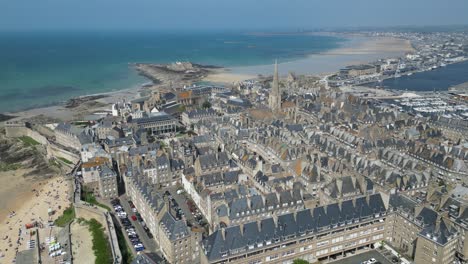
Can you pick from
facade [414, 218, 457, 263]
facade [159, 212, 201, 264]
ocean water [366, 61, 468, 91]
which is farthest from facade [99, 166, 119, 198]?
ocean water [366, 61, 468, 91]

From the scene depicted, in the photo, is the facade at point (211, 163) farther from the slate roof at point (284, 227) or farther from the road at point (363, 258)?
the road at point (363, 258)

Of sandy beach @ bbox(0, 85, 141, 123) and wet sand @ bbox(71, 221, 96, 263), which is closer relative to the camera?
wet sand @ bbox(71, 221, 96, 263)

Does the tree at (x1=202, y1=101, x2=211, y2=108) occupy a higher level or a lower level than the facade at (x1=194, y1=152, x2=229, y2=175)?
lower

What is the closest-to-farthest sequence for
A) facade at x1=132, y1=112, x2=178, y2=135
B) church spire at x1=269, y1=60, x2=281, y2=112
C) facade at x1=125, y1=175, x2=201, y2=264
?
facade at x1=125, y1=175, x2=201, y2=264
facade at x1=132, y1=112, x2=178, y2=135
church spire at x1=269, y1=60, x2=281, y2=112

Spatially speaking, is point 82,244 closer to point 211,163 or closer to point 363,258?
point 211,163

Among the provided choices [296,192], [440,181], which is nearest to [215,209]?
[296,192]

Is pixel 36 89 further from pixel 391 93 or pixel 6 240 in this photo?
pixel 391 93

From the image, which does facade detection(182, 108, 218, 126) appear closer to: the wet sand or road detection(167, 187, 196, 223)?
road detection(167, 187, 196, 223)
